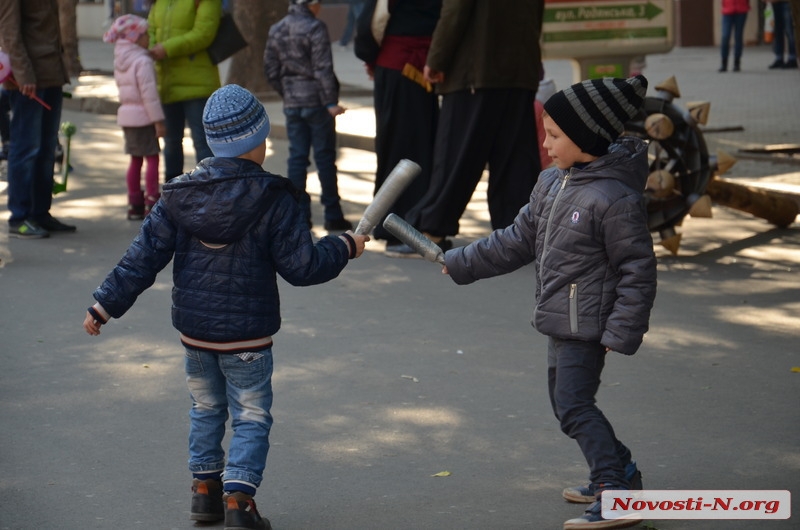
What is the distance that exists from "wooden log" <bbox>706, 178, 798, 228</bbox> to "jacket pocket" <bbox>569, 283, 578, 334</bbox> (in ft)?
16.2

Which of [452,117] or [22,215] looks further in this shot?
[22,215]

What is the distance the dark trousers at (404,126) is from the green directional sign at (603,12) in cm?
113

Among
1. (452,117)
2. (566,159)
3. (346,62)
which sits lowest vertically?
(346,62)

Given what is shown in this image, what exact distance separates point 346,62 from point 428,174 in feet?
54.7

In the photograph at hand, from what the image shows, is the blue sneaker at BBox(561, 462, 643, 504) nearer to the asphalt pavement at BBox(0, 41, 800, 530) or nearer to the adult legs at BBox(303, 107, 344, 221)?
the asphalt pavement at BBox(0, 41, 800, 530)

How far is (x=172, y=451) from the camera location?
16.2 feet

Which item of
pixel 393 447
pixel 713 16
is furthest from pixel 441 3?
pixel 713 16

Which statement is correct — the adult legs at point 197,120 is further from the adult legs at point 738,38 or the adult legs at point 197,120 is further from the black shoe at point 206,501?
the adult legs at point 738,38

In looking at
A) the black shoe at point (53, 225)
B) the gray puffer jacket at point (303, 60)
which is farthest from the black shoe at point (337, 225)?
the black shoe at point (53, 225)

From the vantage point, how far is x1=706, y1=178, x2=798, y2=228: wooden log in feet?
29.5

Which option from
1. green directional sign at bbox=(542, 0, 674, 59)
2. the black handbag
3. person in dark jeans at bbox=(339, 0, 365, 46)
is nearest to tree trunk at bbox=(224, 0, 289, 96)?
the black handbag

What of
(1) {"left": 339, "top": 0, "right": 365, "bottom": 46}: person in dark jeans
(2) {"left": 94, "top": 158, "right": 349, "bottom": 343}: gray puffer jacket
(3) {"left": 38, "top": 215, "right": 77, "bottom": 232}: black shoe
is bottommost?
(1) {"left": 339, "top": 0, "right": 365, "bottom": 46}: person in dark jeans

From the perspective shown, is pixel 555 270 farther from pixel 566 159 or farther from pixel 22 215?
pixel 22 215

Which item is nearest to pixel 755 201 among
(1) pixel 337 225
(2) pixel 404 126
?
(2) pixel 404 126
